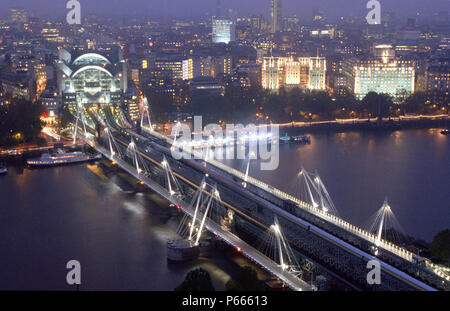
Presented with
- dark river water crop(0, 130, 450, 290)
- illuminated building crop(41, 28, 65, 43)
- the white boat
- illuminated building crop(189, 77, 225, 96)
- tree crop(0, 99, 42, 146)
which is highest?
illuminated building crop(41, 28, 65, 43)

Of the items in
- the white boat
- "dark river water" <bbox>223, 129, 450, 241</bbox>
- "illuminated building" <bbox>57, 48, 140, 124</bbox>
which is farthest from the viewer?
"illuminated building" <bbox>57, 48, 140, 124</bbox>

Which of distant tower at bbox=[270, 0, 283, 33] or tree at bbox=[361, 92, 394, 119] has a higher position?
distant tower at bbox=[270, 0, 283, 33]

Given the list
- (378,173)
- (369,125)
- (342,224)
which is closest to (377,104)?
(369,125)

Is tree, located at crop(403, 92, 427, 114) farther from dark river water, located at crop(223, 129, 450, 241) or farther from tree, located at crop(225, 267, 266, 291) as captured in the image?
tree, located at crop(225, 267, 266, 291)

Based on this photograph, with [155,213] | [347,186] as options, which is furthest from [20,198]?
[347,186]

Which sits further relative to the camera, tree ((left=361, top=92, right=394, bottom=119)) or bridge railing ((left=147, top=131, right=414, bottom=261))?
tree ((left=361, top=92, right=394, bottom=119))

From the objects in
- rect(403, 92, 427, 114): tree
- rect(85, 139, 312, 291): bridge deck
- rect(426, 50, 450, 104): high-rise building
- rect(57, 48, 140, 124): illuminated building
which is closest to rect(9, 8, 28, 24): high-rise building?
rect(57, 48, 140, 124): illuminated building

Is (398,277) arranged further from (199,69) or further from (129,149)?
(199,69)

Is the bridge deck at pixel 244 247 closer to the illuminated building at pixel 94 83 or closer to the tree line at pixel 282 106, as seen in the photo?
the tree line at pixel 282 106
